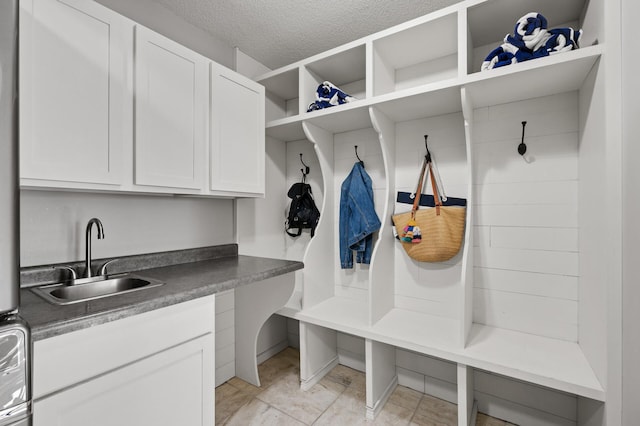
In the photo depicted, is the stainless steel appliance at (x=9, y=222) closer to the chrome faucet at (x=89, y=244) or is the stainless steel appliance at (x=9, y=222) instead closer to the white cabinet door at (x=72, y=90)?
the white cabinet door at (x=72, y=90)

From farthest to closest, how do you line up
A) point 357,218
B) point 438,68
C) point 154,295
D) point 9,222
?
point 357,218 < point 438,68 < point 154,295 < point 9,222

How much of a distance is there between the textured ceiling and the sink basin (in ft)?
5.32

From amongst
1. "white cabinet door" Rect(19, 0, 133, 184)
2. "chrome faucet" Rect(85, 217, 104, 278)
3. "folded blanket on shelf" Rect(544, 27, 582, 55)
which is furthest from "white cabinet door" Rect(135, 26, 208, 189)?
"folded blanket on shelf" Rect(544, 27, 582, 55)

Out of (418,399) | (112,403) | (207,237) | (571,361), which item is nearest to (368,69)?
(207,237)

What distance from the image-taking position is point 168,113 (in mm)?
1502

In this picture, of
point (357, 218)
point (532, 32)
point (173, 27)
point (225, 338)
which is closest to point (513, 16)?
point (532, 32)

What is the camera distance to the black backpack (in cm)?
244

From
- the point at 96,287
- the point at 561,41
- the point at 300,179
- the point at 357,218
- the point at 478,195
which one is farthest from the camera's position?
the point at 300,179

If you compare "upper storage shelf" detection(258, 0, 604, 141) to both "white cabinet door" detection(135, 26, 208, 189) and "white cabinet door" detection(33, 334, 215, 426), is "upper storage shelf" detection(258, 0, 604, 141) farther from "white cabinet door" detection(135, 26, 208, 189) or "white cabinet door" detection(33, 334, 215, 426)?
"white cabinet door" detection(33, 334, 215, 426)

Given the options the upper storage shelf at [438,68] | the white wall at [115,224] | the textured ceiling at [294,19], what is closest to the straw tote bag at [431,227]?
the upper storage shelf at [438,68]

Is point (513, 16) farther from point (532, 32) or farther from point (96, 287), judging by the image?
point (96, 287)

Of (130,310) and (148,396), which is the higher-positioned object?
(130,310)

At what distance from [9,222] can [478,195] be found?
6.60 feet

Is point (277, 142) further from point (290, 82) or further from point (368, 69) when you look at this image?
point (368, 69)
